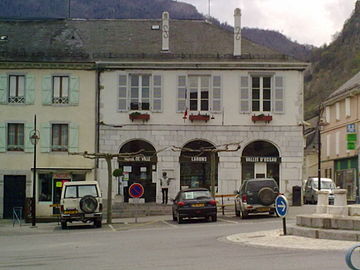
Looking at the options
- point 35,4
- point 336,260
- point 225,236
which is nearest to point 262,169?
point 225,236

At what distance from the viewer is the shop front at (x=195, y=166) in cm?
4138

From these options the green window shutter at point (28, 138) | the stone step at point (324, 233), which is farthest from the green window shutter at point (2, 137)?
the stone step at point (324, 233)

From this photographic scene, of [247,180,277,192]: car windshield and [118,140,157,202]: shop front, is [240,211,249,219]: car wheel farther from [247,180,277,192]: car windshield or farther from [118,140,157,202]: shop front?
[118,140,157,202]: shop front

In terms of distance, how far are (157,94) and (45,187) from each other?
339 inches

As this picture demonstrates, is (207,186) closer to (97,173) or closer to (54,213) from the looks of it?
(97,173)

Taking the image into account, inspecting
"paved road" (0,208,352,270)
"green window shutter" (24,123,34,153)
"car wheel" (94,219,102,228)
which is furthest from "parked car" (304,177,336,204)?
"paved road" (0,208,352,270)

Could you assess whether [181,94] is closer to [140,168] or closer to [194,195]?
[140,168]

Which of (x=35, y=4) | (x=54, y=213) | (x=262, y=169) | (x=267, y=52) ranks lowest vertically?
(x=54, y=213)

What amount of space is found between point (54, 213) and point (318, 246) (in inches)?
1012

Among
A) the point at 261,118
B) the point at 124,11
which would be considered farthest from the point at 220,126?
the point at 124,11

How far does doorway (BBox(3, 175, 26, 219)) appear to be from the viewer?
4069cm

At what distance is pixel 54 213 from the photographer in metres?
40.7

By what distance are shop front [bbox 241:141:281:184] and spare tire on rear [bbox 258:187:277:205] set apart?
33.7 ft

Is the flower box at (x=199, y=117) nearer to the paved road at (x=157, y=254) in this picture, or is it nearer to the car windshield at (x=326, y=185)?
the car windshield at (x=326, y=185)
